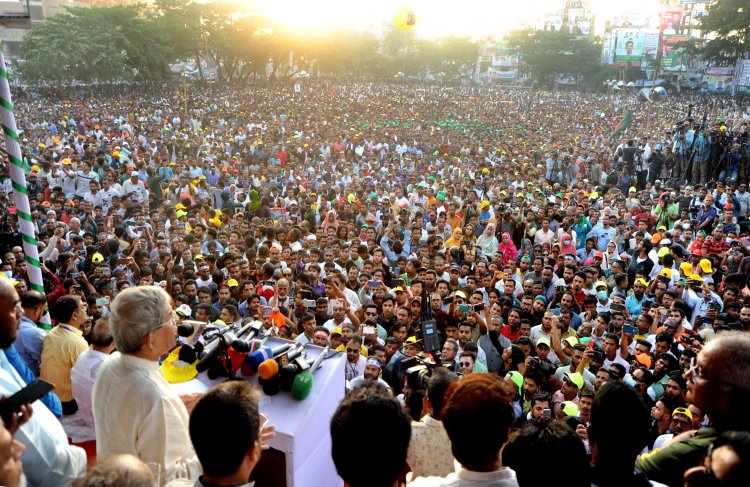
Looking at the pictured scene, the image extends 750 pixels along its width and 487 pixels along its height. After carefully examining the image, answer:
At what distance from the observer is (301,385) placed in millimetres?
1977

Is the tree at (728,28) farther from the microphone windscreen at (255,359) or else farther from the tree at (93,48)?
the microphone windscreen at (255,359)

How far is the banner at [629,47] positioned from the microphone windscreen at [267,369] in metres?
52.5

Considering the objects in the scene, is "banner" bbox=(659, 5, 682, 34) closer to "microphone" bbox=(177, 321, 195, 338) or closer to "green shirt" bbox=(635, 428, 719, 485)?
"green shirt" bbox=(635, 428, 719, 485)

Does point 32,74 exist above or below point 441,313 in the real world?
above

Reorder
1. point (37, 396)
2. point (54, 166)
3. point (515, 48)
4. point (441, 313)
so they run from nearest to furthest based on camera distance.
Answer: point (37, 396) → point (441, 313) → point (54, 166) → point (515, 48)

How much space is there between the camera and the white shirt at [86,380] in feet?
7.79

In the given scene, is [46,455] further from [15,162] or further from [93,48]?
[93,48]

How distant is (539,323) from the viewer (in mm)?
5719

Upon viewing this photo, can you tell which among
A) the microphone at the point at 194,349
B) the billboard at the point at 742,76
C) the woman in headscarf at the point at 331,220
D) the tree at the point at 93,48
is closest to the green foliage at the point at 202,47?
the tree at the point at 93,48

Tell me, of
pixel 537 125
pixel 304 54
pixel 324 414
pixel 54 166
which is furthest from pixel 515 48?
pixel 324 414

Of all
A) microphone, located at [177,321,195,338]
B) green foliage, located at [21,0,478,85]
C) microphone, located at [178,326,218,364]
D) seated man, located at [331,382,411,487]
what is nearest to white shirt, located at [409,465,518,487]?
seated man, located at [331,382,411,487]

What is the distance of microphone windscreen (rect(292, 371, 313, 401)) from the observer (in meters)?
1.98

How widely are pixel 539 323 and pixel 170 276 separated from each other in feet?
12.7

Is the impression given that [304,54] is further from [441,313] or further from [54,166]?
[441,313]
